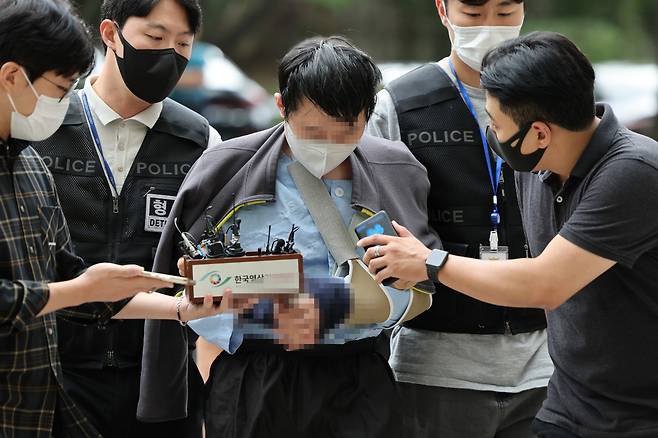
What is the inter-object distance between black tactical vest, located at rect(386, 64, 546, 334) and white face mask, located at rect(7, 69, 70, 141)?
1.47 m

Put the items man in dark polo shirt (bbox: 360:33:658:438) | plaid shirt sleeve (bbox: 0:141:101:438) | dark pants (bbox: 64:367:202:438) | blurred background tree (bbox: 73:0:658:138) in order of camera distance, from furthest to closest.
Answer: blurred background tree (bbox: 73:0:658:138) → dark pants (bbox: 64:367:202:438) → man in dark polo shirt (bbox: 360:33:658:438) → plaid shirt sleeve (bbox: 0:141:101:438)

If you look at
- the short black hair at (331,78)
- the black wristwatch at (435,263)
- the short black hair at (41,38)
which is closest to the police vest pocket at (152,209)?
the short black hair at (331,78)

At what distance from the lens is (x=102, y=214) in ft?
13.2

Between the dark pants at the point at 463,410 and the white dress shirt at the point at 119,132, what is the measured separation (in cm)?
131

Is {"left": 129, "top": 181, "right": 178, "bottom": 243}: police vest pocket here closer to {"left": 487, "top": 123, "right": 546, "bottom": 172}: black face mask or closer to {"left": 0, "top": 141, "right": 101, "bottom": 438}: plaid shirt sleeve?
{"left": 0, "top": 141, "right": 101, "bottom": 438}: plaid shirt sleeve

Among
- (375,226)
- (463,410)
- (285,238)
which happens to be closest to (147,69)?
(285,238)

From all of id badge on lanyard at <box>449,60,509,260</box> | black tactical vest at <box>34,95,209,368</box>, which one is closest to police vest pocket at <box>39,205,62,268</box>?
black tactical vest at <box>34,95,209,368</box>

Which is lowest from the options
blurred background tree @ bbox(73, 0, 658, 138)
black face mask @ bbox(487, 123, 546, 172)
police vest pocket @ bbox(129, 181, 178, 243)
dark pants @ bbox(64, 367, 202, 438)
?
dark pants @ bbox(64, 367, 202, 438)

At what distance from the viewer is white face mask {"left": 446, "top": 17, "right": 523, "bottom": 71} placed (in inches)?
163

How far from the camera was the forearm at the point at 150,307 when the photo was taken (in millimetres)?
3545

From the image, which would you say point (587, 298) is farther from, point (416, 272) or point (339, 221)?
point (339, 221)

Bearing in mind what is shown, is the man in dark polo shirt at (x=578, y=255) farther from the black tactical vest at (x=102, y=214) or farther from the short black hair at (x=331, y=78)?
the black tactical vest at (x=102, y=214)

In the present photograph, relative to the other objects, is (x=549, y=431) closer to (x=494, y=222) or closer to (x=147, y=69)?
(x=494, y=222)

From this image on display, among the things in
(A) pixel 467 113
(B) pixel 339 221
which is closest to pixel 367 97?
(B) pixel 339 221
